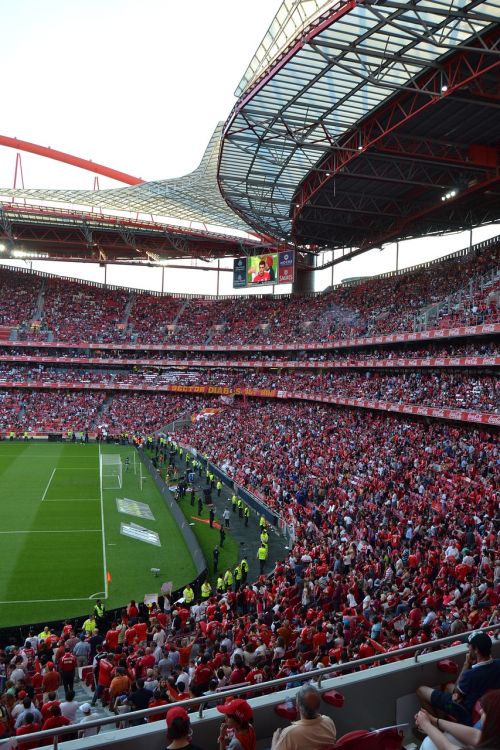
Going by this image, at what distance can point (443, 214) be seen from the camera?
3497 centimetres

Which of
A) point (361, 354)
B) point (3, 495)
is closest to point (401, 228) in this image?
point (361, 354)

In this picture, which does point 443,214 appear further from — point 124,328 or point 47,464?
point 124,328

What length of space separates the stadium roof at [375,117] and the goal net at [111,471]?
17068 mm

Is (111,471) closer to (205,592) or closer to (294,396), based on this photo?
(294,396)

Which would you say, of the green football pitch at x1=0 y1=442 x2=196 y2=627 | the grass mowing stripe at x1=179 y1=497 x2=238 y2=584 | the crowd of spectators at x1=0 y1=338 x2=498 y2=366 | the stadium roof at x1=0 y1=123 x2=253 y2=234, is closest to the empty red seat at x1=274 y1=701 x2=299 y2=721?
the green football pitch at x1=0 y1=442 x2=196 y2=627

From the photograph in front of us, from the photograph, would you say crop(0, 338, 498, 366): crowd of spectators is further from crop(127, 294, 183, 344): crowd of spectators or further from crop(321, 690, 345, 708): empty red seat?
crop(321, 690, 345, 708): empty red seat

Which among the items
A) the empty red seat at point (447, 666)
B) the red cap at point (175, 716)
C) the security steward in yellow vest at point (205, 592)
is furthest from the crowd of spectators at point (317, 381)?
the red cap at point (175, 716)

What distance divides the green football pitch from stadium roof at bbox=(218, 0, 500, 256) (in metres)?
16.3

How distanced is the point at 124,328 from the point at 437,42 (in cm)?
4710

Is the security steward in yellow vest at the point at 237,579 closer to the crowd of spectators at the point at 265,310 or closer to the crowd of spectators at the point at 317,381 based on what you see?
the crowd of spectators at the point at 317,381

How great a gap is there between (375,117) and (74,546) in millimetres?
19297

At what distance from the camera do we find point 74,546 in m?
21.0

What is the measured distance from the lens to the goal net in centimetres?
3097

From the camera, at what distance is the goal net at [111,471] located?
31.0 m
